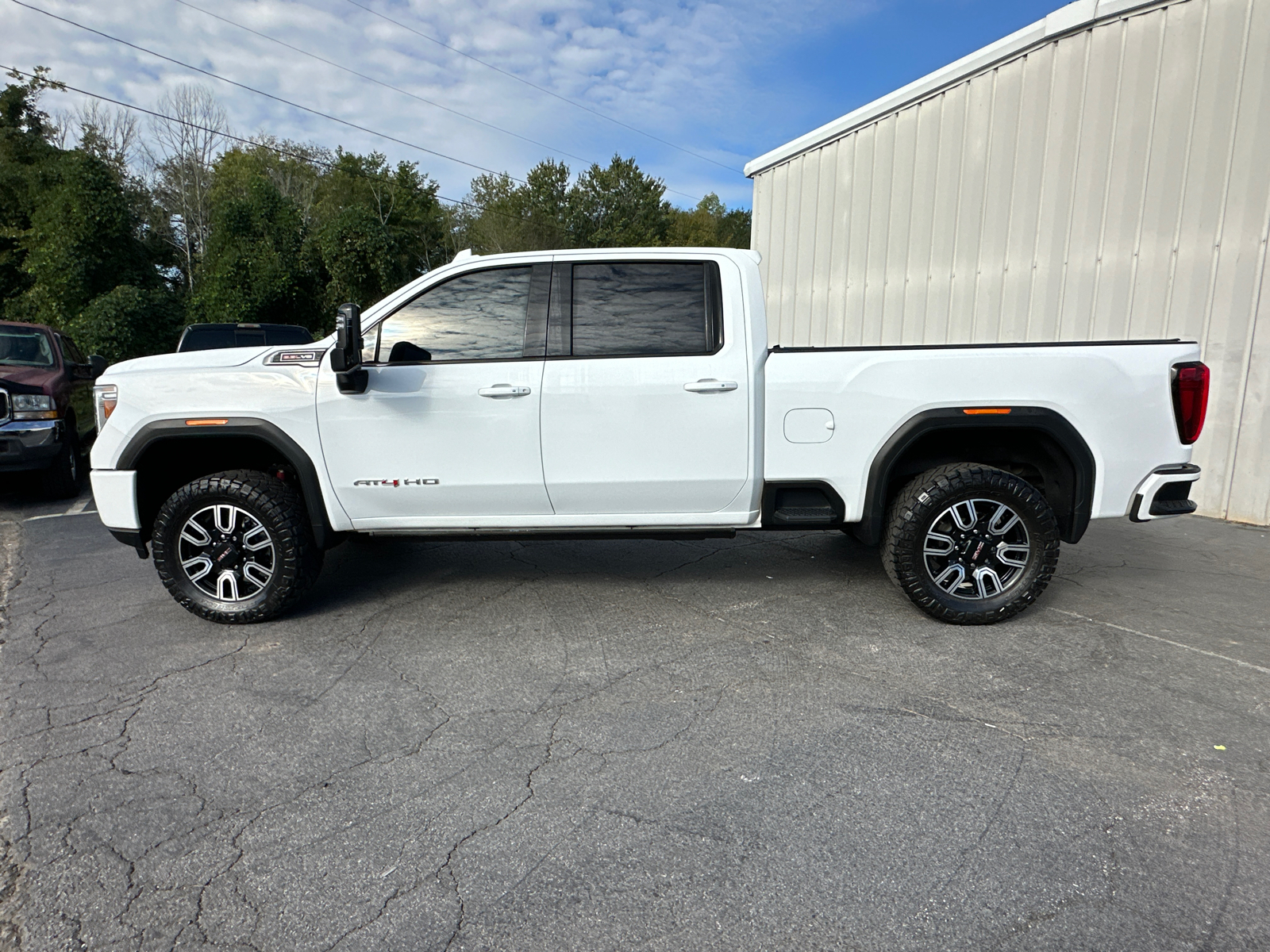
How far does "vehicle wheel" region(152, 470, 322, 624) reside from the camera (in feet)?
13.7

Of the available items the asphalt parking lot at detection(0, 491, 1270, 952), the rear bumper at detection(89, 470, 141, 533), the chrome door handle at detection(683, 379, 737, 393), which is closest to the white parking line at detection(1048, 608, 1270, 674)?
the asphalt parking lot at detection(0, 491, 1270, 952)

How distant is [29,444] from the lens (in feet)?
24.6

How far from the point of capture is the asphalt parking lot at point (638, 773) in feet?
7.07

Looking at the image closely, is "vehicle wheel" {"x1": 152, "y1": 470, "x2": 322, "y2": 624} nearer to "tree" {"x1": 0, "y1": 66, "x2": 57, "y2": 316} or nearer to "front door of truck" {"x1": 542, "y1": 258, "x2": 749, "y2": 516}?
"front door of truck" {"x1": 542, "y1": 258, "x2": 749, "y2": 516}

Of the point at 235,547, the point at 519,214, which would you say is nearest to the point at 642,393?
the point at 235,547

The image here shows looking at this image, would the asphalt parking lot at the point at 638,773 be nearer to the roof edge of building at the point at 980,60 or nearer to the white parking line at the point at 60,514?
the white parking line at the point at 60,514

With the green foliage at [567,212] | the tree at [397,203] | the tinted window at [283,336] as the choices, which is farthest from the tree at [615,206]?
the tinted window at [283,336]

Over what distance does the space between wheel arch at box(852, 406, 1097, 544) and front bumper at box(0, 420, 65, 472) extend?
7.65 m

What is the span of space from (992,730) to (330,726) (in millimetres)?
2641

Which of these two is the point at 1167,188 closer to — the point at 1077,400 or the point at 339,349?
the point at 1077,400

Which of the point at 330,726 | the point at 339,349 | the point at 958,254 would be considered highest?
the point at 958,254

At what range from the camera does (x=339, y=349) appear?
3881mm

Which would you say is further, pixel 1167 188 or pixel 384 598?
pixel 1167 188

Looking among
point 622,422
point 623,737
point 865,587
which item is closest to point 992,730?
point 623,737
